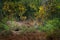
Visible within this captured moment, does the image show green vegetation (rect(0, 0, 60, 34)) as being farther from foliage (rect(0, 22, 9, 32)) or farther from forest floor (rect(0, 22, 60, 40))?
forest floor (rect(0, 22, 60, 40))

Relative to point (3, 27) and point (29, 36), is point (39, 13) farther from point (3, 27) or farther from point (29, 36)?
point (3, 27)

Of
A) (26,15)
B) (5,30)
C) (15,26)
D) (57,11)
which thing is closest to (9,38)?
(5,30)

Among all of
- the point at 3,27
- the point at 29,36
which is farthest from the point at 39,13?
the point at 3,27

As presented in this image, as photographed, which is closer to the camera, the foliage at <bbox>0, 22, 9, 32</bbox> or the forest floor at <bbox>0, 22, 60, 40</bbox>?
the forest floor at <bbox>0, 22, 60, 40</bbox>

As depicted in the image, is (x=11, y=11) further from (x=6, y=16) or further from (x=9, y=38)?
(x=9, y=38)

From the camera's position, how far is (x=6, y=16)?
5.34m

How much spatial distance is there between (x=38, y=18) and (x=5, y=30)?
115cm

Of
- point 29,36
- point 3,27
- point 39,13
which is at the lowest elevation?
point 29,36

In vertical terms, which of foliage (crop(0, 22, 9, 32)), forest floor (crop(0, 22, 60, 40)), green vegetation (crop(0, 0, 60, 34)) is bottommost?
forest floor (crop(0, 22, 60, 40))

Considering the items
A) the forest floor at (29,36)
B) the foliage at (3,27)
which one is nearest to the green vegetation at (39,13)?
the foliage at (3,27)

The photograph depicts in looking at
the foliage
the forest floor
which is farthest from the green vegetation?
the forest floor

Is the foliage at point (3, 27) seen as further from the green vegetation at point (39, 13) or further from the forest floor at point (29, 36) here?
the forest floor at point (29, 36)

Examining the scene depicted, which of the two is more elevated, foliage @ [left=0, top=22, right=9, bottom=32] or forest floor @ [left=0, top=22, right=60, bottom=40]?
foliage @ [left=0, top=22, right=9, bottom=32]

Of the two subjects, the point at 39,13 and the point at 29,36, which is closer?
the point at 29,36
